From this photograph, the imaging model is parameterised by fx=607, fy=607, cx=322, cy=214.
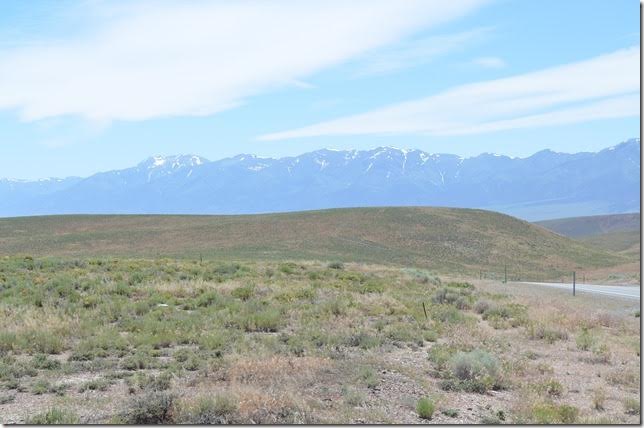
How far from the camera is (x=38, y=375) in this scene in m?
11.5

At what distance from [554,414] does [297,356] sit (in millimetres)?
5336

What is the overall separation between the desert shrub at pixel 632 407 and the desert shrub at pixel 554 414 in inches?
45.1

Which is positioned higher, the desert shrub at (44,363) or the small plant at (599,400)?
the desert shrub at (44,363)

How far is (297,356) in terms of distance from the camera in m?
12.6

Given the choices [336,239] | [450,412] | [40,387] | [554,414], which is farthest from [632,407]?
[336,239]

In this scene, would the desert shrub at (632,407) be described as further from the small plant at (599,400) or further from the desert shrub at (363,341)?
the desert shrub at (363,341)

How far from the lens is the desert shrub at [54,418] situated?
834 cm

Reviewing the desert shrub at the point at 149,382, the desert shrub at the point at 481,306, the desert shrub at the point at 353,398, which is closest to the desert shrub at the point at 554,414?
the desert shrub at the point at 353,398

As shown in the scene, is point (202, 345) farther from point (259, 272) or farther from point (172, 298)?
point (259, 272)

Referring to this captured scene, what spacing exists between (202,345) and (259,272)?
16240mm

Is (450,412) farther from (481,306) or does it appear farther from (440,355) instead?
(481,306)

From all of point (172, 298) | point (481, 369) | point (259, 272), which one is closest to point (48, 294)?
point (172, 298)

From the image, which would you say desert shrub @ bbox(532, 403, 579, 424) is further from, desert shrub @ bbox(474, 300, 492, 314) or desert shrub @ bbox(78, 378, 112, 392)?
desert shrub @ bbox(474, 300, 492, 314)

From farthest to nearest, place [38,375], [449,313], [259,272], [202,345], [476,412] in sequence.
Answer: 1. [259,272]
2. [449,313]
3. [202,345]
4. [38,375]
5. [476,412]
